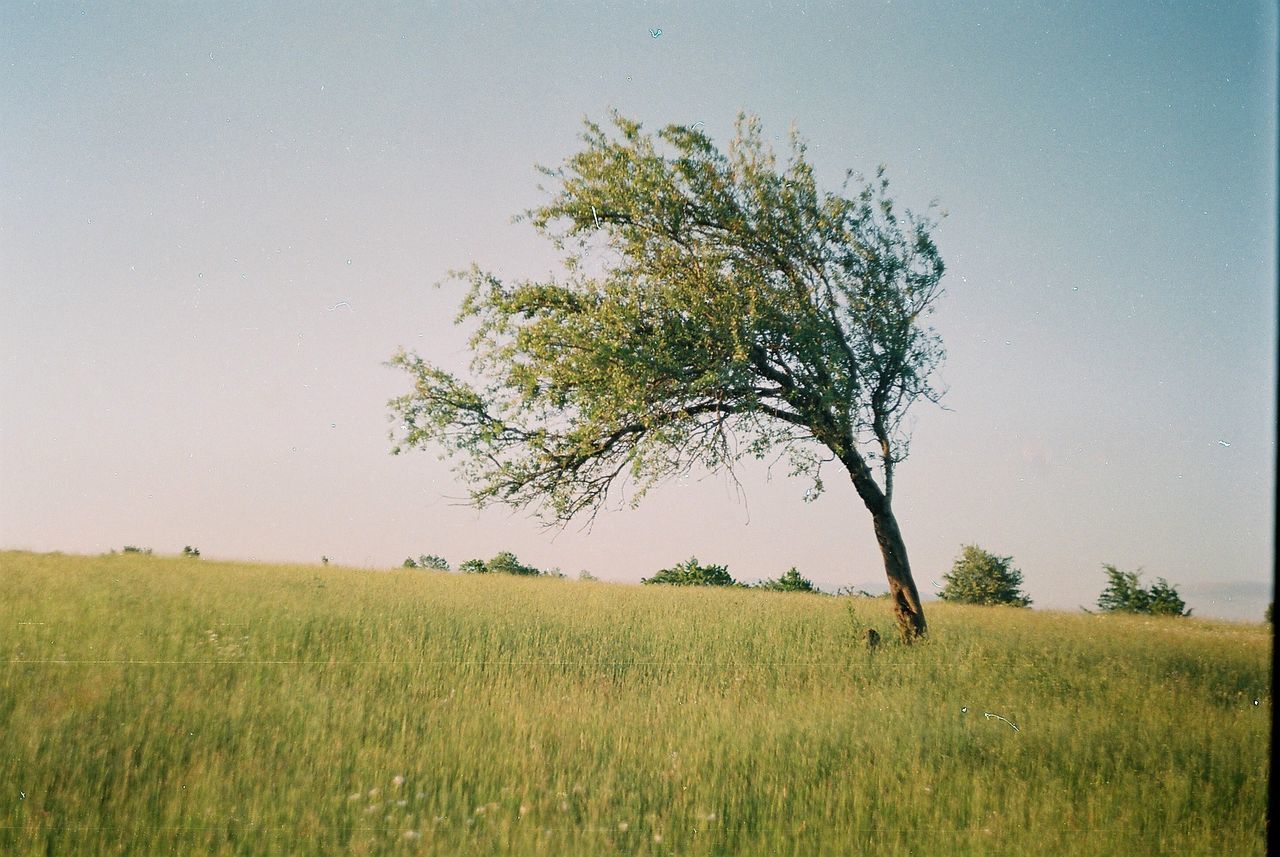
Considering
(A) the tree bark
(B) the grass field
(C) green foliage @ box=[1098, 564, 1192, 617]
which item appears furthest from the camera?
(C) green foliage @ box=[1098, 564, 1192, 617]

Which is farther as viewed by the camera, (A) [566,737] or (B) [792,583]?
(B) [792,583]

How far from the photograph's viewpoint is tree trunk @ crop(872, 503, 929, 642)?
1586cm

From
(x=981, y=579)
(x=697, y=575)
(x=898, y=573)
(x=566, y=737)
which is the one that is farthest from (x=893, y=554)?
(x=981, y=579)

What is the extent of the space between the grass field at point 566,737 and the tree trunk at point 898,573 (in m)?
0.96

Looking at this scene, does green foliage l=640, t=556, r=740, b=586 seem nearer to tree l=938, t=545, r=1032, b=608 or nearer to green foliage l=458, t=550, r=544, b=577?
green foliage l=458, t=550, r=544, b=577

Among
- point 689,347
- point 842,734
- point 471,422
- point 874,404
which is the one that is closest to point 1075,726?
point 842,734

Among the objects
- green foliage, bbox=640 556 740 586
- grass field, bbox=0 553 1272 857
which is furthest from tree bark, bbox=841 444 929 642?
green foliage, bbox=640 556 740 586

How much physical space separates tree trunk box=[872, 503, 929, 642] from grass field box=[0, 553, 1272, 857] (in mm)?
958

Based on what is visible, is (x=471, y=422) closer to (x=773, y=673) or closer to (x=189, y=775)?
(x=773, y=673)

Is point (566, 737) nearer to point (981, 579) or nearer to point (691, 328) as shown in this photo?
point (691, 328)

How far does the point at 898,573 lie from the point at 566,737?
1032 cm

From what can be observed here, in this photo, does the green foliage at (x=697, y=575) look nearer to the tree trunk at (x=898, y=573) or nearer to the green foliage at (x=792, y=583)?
the green foliage at (x=792, y=583)

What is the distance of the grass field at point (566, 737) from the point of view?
591 cm

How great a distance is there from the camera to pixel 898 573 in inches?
627
